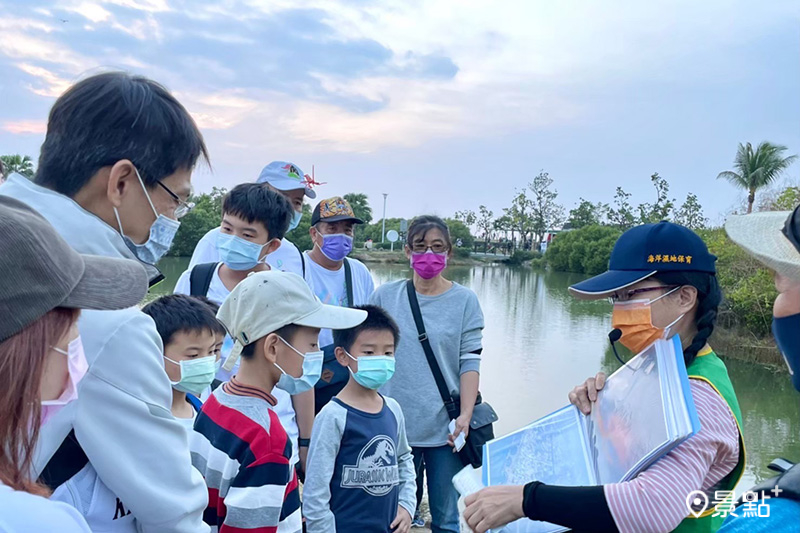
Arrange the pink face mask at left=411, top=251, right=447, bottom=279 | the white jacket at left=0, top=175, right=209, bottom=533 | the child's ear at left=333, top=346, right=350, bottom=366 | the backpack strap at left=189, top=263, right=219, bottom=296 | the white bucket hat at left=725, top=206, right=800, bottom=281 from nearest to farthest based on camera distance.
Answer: the white jacket at left=0, top=175, right=209, bottom=533 < the white bucket hat at left=725, top=206, right=800, bottom=281 < the child's ear at left=333, top=346, right=350, bottom=366 < the backpack strap at left=189, top=263, right=219, bottom=296 < the pink face mask at left=411, top=251, right=447, bottom=279

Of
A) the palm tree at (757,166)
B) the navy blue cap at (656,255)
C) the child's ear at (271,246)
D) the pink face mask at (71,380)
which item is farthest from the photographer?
the palm tree at (757,166)

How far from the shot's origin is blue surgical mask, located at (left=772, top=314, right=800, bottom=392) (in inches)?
53.7

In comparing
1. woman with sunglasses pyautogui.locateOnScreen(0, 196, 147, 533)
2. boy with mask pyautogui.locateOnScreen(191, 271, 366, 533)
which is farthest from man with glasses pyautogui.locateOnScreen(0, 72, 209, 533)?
boy with mask pyautogui.locateOnScreen(191, 271, 366, 533)

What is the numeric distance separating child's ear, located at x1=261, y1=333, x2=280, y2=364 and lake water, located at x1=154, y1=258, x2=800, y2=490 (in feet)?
17.2

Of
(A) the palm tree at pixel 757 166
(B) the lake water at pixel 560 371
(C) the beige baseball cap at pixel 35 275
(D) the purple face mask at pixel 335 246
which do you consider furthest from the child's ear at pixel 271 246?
(A) the palm tree at pixel 757 166

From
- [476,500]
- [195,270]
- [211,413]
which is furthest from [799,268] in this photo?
[195,270]

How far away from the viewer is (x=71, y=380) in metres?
0.99

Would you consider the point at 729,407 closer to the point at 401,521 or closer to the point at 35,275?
the point at 401,521

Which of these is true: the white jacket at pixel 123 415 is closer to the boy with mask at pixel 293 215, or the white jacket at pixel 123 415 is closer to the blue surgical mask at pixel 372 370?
the blue surgical mask at pixel 372 370

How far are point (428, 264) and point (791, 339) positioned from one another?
224cm

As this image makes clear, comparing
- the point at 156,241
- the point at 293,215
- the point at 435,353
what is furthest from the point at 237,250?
the point at 156,241

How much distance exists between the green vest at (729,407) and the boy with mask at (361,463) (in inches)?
48.8

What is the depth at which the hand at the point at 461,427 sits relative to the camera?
322 centimetres

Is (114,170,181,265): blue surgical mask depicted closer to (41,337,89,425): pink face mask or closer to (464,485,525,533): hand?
(41,337,89,425): pink face mask
